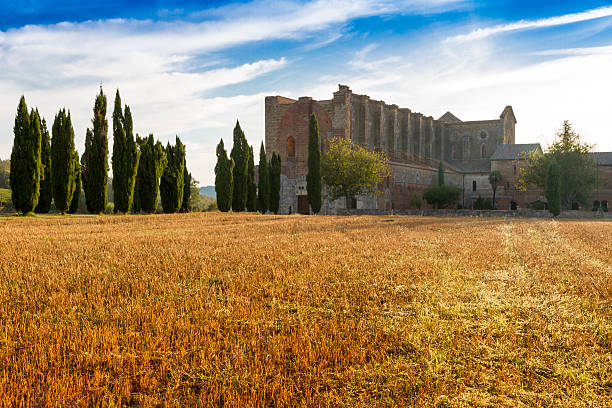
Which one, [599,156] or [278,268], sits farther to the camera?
[599,156]

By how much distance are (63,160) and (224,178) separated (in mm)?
13469

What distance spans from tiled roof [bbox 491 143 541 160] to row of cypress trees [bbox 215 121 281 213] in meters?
36.9

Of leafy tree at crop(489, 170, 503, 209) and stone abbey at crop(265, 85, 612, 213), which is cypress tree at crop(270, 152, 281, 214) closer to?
stone abbey at crop(265, 85, 612, 213)

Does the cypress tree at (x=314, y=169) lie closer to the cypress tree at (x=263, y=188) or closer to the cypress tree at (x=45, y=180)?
the cypress tree at (x=263, y=188)

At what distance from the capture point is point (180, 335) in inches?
187

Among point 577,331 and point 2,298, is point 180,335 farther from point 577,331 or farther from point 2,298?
point 577,331

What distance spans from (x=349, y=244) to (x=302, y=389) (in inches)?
368

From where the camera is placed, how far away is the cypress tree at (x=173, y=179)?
3300cm

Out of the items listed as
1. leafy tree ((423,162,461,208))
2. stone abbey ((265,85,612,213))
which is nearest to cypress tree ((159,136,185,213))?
stone abbey ((265,85,612,213))

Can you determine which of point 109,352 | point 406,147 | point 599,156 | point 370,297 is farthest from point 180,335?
point 599,156

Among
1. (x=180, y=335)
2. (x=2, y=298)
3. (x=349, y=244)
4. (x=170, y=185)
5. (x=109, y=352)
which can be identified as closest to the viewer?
(x=109, y=352)

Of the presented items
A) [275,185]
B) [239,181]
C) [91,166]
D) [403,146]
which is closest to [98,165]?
[91,166]

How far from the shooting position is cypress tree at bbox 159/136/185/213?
33000 mm

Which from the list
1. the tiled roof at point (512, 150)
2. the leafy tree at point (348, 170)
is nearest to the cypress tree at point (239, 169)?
the leafy tree at point (348, 170)
